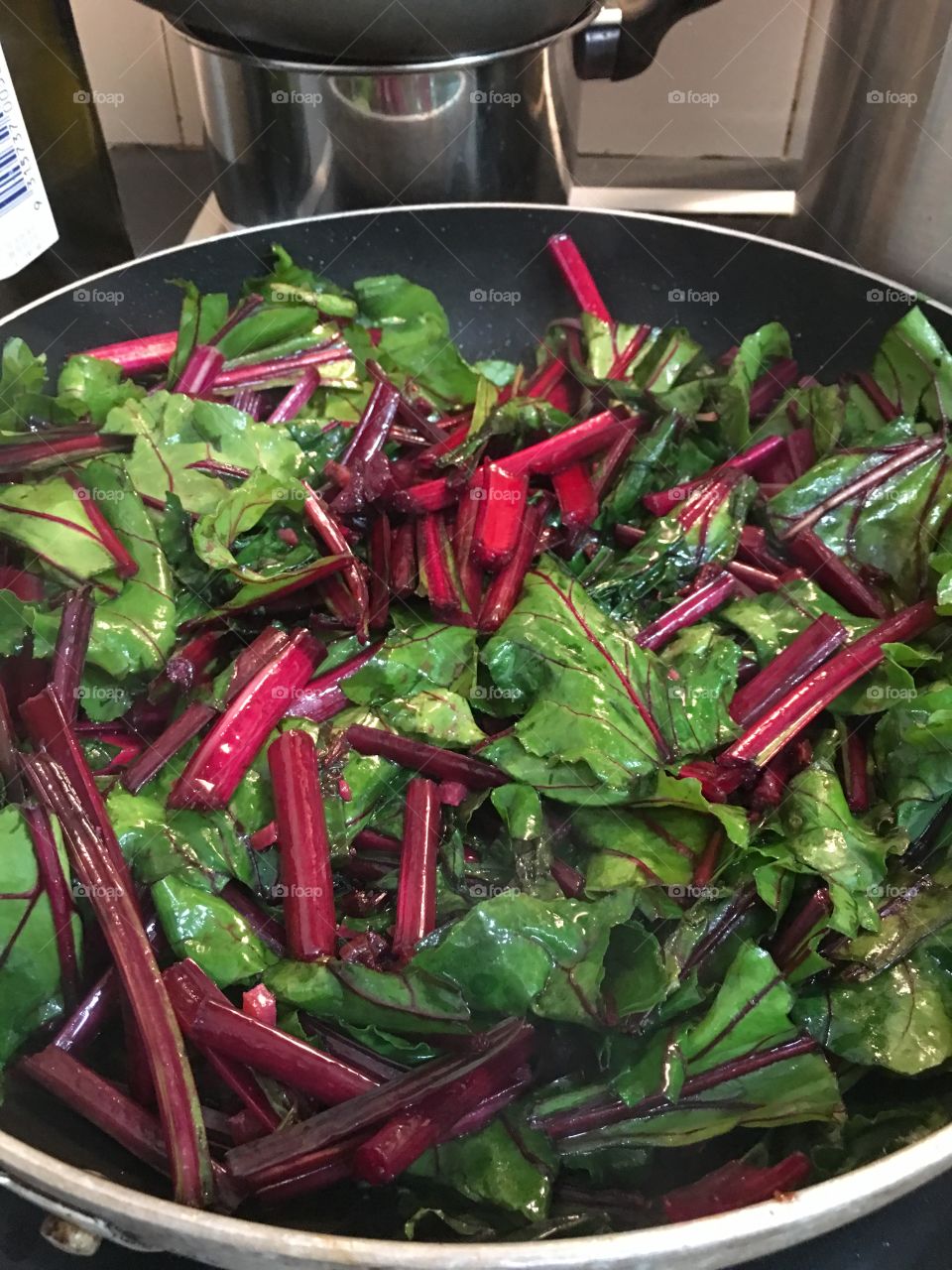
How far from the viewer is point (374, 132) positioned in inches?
53.4

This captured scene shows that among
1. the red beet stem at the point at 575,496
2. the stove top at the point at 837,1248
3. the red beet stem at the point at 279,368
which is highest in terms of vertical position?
the red beet stem at the point at 279,368

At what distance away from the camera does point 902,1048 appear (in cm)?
76

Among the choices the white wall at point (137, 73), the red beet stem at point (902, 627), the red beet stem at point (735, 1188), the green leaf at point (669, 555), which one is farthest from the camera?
the white wall at point (137, 73)

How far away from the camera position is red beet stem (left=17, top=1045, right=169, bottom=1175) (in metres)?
0.73

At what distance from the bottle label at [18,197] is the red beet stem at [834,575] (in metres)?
1.13

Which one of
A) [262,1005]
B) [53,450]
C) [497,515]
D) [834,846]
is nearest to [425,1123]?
[262,1005]

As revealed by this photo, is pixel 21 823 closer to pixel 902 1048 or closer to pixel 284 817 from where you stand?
pixel 284 817

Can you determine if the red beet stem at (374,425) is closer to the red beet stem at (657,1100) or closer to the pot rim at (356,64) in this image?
the pot rim at (356,64)

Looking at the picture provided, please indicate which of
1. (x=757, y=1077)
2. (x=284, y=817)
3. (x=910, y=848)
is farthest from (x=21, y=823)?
(x=910, y=848)

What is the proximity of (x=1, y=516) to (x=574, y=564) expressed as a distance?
2.19ft

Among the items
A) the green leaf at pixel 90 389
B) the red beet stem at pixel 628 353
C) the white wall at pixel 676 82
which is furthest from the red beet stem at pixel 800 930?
the white wall at pixel 676 82

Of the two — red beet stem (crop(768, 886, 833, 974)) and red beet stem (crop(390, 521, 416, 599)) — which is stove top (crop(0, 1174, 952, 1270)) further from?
red beet stem (crop(390, 521, 416, 599))

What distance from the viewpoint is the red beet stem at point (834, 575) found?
1088 mm

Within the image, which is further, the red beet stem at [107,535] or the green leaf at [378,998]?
the red beet stem at [107,535]
